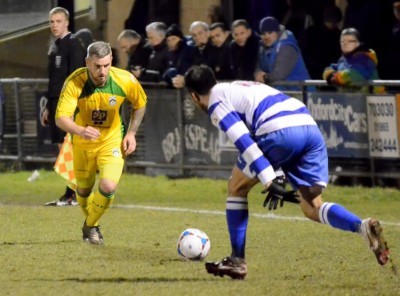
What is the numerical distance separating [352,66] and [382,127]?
33.0 inches

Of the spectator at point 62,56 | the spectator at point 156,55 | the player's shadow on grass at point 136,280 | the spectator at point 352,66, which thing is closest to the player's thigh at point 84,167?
the player's shadow on grass at point 136,280

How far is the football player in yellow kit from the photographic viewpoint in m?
11.3

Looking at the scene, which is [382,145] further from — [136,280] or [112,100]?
[136,280]

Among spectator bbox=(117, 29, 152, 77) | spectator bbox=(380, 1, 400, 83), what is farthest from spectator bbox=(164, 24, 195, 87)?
spectator bbox=(380, 1, 400, 83)

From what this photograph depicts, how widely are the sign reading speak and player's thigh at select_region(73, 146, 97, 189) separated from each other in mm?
4836

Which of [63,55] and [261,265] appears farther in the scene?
[63,55]

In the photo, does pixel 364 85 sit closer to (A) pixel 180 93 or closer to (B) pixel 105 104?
(A) pixel 180 93

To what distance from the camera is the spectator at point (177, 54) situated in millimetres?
17625

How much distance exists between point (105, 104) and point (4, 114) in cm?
860

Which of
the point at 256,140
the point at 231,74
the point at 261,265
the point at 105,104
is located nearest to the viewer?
the point at 256,140

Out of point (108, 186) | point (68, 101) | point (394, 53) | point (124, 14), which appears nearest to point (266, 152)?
point (108, 186)

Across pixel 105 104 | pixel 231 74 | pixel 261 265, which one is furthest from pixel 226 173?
pixel 261 265

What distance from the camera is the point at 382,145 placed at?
51.3 feet

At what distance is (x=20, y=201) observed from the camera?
16.0 m
